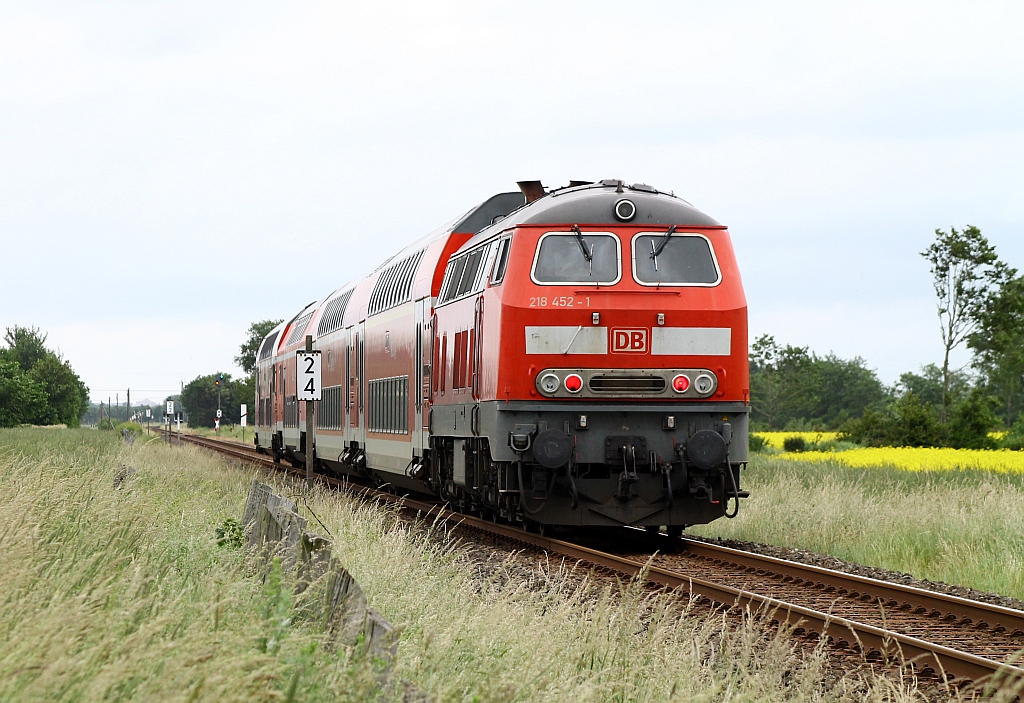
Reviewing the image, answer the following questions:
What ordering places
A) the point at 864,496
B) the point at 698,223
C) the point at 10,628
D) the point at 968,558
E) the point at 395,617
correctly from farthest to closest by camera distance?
the point at 864,496 < the point at 698,223 < the point at 968,558 < the point at 395,617 < the point at 10,628

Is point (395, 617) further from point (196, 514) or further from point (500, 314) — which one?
point (500, 314)

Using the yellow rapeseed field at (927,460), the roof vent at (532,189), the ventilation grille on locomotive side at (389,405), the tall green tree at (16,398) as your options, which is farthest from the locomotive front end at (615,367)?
the tall green tree at (16,398)

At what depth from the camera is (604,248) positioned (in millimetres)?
12562

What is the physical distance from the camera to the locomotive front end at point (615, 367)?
12.0m

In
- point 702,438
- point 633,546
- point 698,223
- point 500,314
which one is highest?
point 698,223

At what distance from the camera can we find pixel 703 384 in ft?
40.2

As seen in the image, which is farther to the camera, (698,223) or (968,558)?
(698,223)

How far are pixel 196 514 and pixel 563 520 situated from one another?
3.73 meters

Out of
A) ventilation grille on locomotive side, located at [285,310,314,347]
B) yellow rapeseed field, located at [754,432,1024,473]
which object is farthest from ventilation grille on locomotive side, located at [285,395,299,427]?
yellow rapeseed field, located at [754,432,1024,473]

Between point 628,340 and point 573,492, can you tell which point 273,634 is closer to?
point 573,492

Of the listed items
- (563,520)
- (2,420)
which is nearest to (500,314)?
(563,520)

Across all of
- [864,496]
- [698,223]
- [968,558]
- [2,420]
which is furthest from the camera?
[2,420]

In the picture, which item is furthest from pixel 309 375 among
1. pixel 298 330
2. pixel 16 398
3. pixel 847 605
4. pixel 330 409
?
pixel 16 398

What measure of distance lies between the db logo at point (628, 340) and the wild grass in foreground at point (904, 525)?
11.4 feet
